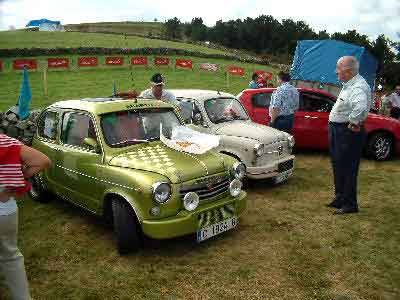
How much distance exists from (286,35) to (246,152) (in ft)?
326

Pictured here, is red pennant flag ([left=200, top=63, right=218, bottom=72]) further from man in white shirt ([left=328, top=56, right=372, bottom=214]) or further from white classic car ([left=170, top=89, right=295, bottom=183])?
man in white shirt ([left=328, top=56, right=372, bottom=214])

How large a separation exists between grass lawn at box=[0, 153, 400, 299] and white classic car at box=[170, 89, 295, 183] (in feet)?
2.53

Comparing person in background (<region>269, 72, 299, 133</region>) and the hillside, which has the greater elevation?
the hillside

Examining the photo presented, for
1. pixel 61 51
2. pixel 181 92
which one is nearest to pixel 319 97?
pixel 181 92

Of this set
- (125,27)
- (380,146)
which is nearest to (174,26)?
(125,27)

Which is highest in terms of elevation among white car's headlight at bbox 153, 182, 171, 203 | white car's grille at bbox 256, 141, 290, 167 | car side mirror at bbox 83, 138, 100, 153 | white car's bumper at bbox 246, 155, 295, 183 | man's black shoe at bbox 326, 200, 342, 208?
car side mirror at bbox 83, 138, 100, 153

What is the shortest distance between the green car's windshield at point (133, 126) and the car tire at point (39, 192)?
6.75ft

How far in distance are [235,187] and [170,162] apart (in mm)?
990

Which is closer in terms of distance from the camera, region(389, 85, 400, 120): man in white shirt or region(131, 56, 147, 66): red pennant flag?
region(389, 85, 400, 120): man in white shirt

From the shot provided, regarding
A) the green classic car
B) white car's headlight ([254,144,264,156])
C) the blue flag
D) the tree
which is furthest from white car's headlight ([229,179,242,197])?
the tree

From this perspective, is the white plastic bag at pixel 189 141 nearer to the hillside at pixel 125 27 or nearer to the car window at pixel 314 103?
the car window at pixel 314 103

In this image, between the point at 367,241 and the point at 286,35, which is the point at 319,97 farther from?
the point at 286,35

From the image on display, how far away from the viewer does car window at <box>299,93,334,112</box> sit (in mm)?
10492

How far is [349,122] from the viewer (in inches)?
245
